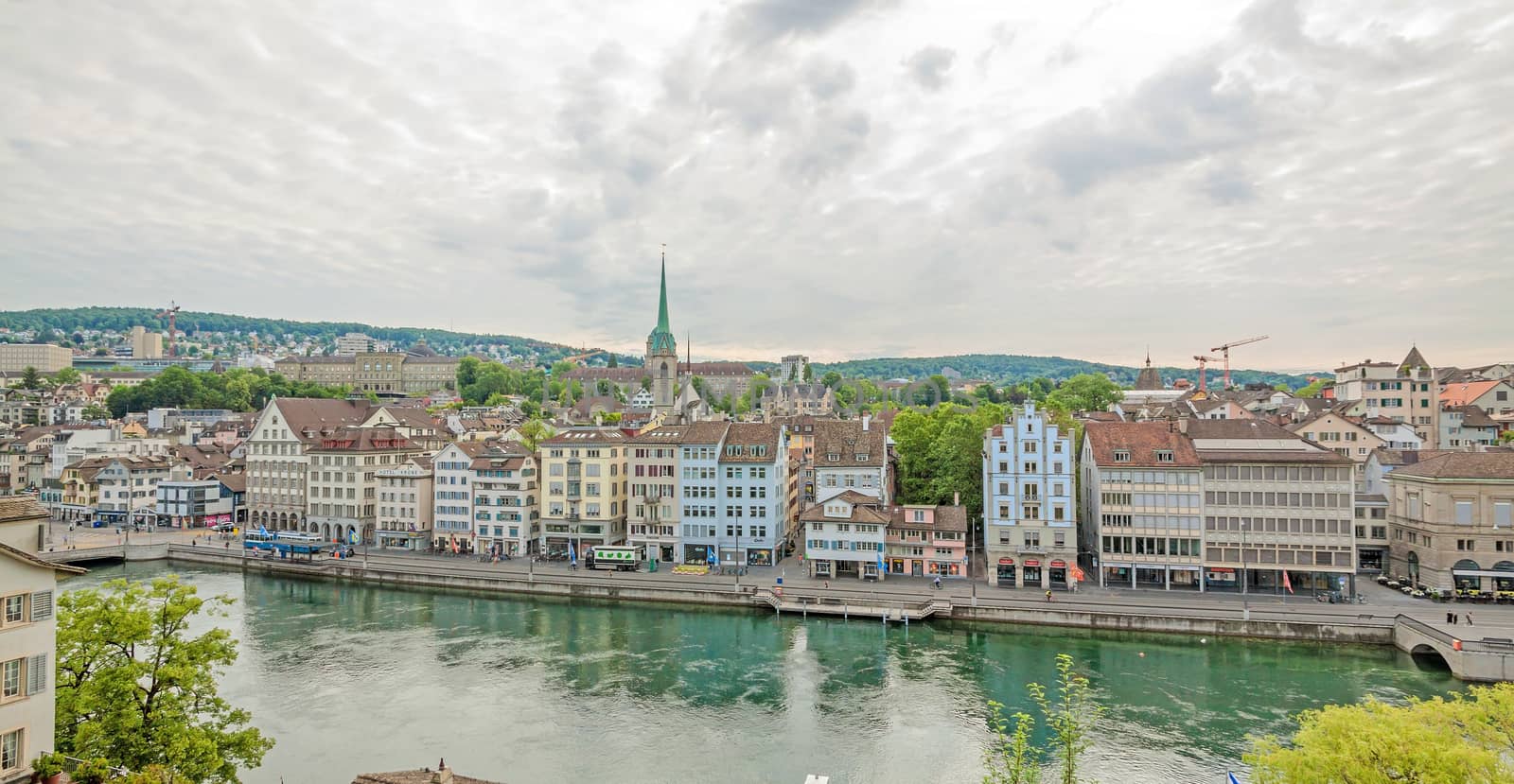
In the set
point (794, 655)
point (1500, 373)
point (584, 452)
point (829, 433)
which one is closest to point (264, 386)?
point (584, 452)

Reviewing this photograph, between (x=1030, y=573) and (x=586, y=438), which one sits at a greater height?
(x=586, y=438)

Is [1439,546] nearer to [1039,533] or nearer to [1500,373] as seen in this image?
[1039,533]

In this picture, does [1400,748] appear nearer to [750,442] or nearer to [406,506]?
[750,442]

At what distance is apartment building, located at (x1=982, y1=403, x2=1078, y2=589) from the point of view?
2202 inches

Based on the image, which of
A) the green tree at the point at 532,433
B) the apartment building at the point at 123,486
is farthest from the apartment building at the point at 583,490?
the apartment building at the point at 123,486

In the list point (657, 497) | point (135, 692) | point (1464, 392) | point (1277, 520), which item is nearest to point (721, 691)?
point (135, 692)

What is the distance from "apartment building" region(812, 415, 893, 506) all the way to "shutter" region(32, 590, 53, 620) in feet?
160

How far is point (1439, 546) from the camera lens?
167 ft

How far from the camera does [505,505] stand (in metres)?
71.0

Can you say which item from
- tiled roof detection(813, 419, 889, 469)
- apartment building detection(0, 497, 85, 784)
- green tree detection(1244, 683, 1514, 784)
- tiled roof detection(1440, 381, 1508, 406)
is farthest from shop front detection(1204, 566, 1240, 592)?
apartment building detection(0, 497, 85, 784)

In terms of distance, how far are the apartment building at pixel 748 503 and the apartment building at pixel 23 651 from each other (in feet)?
162

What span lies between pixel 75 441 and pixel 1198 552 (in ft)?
390

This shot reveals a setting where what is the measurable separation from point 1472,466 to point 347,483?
283ft

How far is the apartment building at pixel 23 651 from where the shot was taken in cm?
1638
